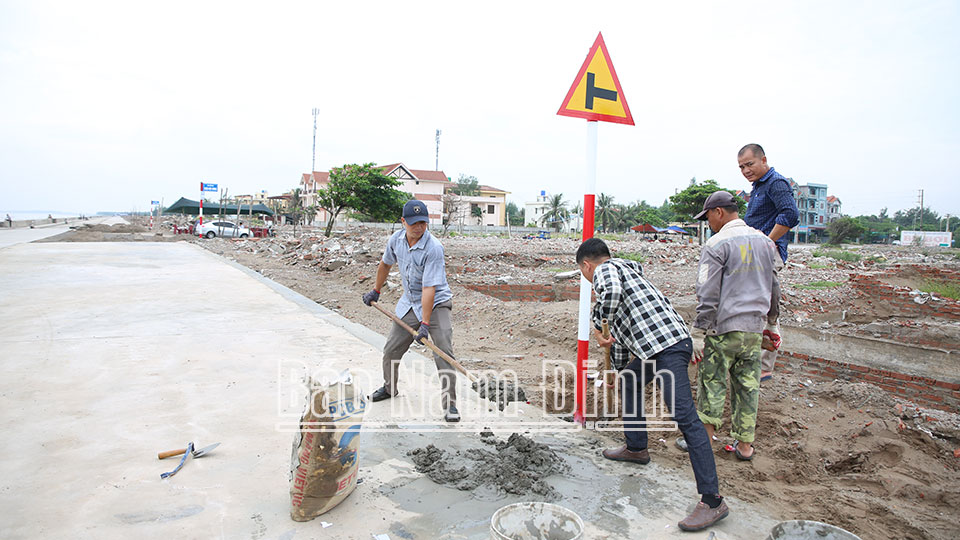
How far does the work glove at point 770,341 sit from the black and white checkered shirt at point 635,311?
103 centimetres

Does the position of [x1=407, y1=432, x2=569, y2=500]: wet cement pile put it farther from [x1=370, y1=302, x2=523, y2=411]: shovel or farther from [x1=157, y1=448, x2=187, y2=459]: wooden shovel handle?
[x1=157, y1=448, x2=187, y2=459]: wooden shovel handle

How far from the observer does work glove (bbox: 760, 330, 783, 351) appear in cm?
333

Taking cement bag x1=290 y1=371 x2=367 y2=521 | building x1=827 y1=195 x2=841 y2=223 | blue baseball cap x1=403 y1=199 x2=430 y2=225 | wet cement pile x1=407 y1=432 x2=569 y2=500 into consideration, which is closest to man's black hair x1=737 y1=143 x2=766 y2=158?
blue baseball cap x1=403 y1=199 x2=430 y2=225

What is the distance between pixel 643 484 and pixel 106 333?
5.54 metres

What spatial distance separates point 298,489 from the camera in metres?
2.28

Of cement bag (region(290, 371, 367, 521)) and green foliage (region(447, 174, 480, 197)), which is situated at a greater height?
green foliage (region(447, 174, 480, 197))

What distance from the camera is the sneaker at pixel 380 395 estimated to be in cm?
386

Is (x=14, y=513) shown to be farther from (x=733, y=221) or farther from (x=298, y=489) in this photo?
(x=733, y=221)

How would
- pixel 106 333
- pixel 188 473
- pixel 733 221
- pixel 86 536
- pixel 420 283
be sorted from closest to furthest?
pixel 86 536
pixel 188 473
pixel 733 221
pixel 420 283
pixel 106 333

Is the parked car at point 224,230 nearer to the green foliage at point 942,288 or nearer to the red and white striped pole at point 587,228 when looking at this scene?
the green foliage at point 942,288

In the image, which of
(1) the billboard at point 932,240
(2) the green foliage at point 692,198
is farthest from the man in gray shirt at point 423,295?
(1) the billboard at point 932,240

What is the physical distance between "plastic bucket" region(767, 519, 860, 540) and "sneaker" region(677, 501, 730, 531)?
27cm

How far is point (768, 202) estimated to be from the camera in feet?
11.5

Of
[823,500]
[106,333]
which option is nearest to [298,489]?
[823,500]
